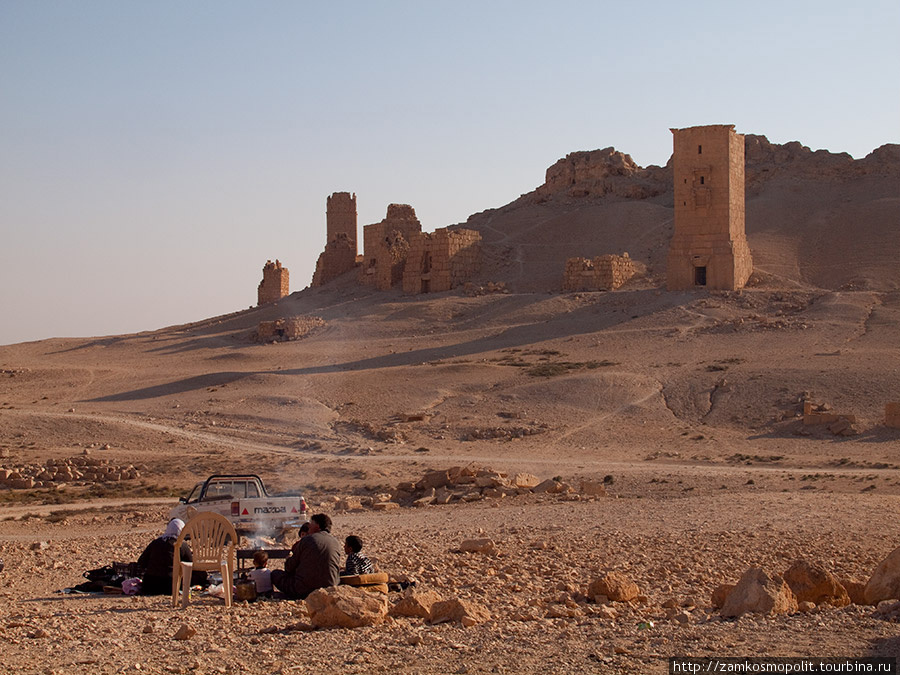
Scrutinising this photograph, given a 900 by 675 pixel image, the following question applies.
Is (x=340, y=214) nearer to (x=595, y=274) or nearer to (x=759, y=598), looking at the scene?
(x=595, y=274)

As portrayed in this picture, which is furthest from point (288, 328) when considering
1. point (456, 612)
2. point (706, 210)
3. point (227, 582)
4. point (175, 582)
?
point (456, 612)

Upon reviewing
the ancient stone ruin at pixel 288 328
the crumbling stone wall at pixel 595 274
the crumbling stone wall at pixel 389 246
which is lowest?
the ancient stone ruin at pixel 288 328

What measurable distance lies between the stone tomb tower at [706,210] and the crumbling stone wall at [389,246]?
43.4 ft

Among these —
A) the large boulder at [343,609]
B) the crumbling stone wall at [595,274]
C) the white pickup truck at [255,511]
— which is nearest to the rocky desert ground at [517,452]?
the large boulder at [343,609]

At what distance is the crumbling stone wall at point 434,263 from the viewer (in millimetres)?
46188

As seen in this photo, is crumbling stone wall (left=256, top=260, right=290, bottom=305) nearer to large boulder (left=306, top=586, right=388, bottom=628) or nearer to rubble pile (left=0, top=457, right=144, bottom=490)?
rubble pile (left=0, top=457, right=144, bottom=490)

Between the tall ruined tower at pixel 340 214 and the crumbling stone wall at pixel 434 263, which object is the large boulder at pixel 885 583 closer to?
the crumbling stone wall at pixel 434 263

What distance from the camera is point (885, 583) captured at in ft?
26.8

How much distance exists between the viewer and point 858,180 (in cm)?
5891

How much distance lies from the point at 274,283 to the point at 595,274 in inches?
791

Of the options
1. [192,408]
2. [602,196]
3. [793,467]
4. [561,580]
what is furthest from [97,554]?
[602,196]

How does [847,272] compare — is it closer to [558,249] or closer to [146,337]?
[558,249]

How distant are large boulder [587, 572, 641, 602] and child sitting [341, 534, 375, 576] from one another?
6.30 feet

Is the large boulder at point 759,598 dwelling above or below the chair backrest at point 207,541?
below
